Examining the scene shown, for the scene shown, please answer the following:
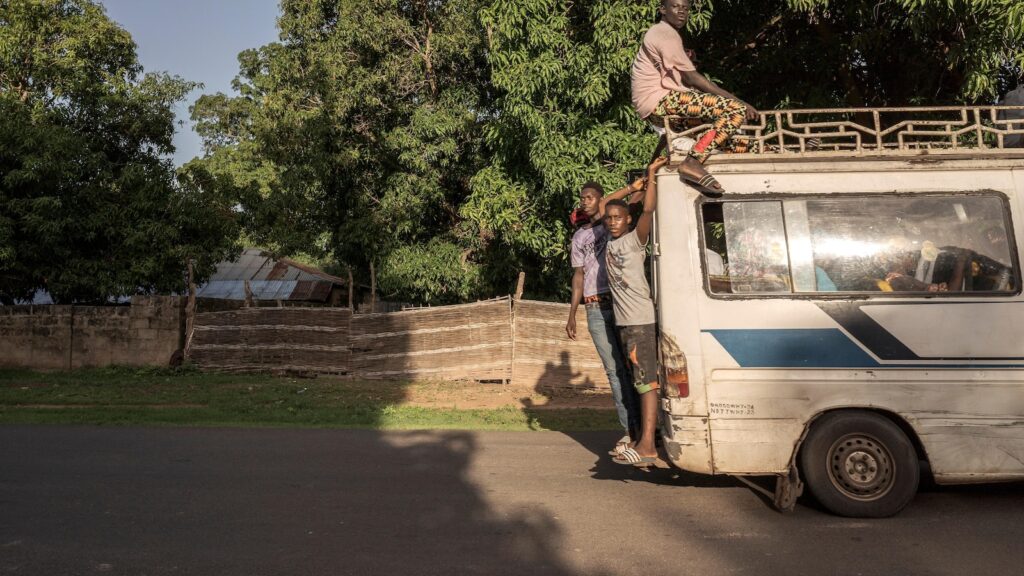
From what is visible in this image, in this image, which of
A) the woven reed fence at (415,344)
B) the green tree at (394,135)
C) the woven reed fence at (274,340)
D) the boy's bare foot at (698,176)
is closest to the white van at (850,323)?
the boy's bare foot at (698,176)

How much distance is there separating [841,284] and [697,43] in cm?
827

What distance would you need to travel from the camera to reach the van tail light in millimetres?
5598

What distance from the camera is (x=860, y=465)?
5465mm

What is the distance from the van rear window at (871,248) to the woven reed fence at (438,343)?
8.92 m

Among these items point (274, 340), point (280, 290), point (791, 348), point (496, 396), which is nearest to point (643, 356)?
point (791, 348)

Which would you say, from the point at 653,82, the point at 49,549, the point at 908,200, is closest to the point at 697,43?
the point at 653,82

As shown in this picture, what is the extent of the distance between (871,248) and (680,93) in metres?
1.91

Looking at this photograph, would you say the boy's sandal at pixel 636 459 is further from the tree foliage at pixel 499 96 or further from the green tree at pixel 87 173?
the green tree at pixel 87 173

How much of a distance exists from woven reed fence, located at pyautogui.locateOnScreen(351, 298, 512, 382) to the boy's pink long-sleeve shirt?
26.2 feet

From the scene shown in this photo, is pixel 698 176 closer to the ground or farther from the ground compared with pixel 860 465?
farther from the ground

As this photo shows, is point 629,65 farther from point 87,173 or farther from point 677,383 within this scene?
point 87,173

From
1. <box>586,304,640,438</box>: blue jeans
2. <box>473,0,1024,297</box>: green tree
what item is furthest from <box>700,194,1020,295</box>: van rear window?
<box>473,0,1024,297</box>: green tree

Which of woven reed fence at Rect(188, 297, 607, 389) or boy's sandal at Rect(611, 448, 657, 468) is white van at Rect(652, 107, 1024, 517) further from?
woven reed fence at Rect(188, 297, 607, 389)

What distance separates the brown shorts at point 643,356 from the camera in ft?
19.7
